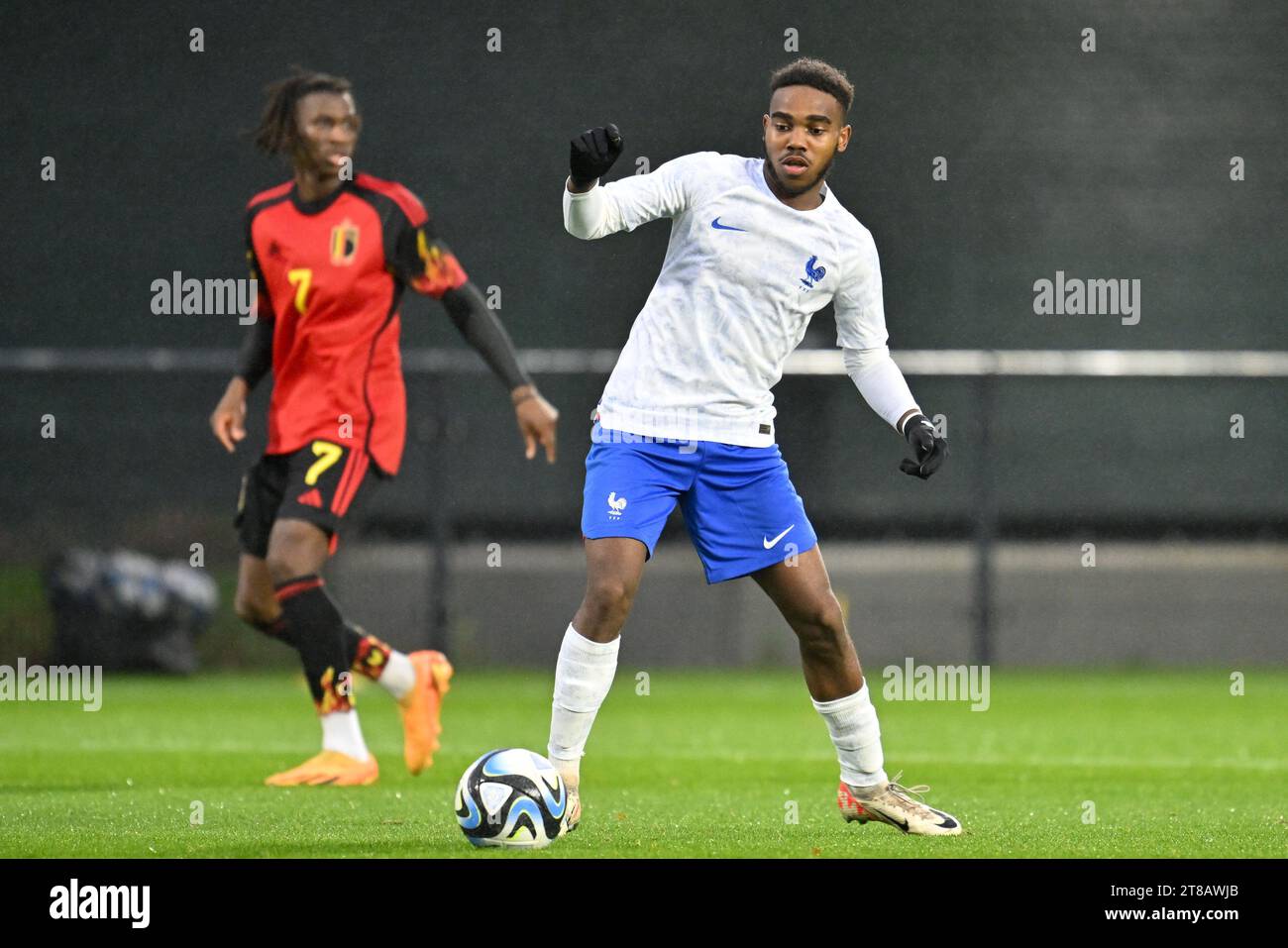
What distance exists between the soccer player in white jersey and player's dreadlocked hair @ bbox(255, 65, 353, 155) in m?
2.20

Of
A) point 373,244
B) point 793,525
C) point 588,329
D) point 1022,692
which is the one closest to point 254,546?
point 373,244

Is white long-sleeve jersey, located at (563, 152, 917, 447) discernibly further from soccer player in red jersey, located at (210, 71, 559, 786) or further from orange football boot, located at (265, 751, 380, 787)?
orange football boot, located at (265, 751, 380, 787)

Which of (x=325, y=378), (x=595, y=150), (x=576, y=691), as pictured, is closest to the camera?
(x=595, y=150)

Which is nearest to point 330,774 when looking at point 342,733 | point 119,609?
point 342,733

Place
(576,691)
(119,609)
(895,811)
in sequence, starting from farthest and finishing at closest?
(119,609)
(895,811)
(576,691)

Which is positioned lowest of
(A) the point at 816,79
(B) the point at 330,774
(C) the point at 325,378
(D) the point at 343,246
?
(B) the point at 330,774

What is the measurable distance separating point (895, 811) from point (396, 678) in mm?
2390

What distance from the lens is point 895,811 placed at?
6098mm

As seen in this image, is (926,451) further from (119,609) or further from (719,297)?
(119,609)

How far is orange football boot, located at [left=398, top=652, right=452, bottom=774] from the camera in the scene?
779 cm

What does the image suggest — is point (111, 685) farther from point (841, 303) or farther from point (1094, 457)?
point (841, 303)

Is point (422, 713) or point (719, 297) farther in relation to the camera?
point (422, 713)

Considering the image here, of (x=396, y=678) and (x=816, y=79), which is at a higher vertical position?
(x=816, y=79)

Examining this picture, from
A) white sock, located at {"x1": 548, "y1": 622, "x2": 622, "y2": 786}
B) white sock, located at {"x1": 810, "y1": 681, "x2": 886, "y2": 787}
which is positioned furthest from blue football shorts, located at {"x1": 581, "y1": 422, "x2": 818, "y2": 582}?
white sock, located at {"x1": 810, "y1": 681, "x2": 886, "y2": 787}
